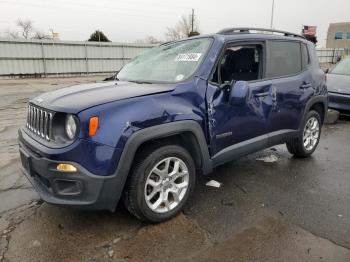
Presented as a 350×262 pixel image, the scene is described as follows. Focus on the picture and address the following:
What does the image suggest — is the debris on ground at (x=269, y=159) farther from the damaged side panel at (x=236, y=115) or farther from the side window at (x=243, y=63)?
the side window at (x=243, y=63)

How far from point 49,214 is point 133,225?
0.89 m

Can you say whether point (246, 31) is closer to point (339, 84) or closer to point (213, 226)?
point (213, 226)

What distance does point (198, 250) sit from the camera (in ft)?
8.98

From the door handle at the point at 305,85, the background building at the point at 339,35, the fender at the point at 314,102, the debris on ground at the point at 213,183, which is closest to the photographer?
the debris on ground at the point at 213,183

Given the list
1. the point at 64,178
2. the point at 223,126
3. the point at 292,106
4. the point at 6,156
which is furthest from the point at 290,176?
the point at 6,156

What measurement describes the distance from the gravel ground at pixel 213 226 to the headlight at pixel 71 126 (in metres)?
0.95

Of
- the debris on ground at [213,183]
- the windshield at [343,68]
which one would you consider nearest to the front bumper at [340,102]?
the windshield at [343,68]

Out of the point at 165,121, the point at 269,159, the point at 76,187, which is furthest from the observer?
the point at 269,159

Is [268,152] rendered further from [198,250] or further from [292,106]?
[198,250]

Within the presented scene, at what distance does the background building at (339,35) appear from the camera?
71.8m

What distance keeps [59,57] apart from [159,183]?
66.9 ft

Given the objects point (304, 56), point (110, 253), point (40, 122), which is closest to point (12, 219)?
point (40, 122)

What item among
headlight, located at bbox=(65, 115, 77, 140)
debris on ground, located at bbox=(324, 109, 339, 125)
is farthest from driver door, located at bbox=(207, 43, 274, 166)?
debris on ground, located at bbox=(324, 109, 339, 125)

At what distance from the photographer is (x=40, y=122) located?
300 centimetres
